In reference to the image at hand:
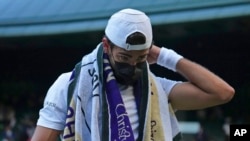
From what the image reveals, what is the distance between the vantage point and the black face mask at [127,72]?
7.99 feet

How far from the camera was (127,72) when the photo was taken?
2426 mm

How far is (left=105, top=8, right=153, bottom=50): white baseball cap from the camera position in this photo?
8.05ft

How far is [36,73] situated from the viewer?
25969mm

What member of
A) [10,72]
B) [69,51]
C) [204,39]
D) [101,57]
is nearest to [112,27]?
[101,57]

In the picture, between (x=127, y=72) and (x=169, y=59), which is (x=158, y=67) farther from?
(x=127, y=72)

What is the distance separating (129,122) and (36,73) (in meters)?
23.7

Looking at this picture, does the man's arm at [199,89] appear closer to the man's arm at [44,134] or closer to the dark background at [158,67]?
the man's arm at [44,134]

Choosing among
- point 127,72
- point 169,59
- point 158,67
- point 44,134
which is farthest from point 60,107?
point 158,67

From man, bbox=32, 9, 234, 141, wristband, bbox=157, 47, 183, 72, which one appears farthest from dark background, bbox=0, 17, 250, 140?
man, bbox=32, 9, 234, 141

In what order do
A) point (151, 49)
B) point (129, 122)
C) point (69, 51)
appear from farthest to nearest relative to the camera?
point (69, 51), point (151, 49), point (129, 122)

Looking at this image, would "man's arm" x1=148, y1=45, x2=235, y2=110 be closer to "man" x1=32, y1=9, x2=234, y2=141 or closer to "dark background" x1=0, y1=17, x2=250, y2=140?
"man" x1=32, y1=9, x2=234, y2=141

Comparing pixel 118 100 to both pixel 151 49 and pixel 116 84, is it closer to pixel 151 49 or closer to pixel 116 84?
pixel 116 84

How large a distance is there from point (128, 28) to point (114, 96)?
24 centimetres

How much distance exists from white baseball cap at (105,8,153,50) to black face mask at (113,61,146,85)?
2.6 inches
